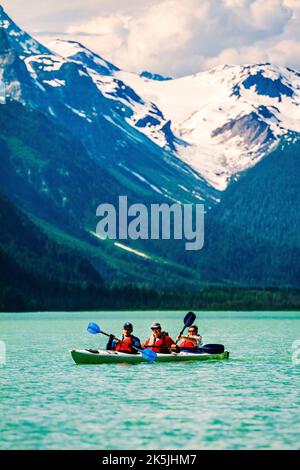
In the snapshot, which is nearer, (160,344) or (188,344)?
(160,344)

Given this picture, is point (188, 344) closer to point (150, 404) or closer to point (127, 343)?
point (127, 343)

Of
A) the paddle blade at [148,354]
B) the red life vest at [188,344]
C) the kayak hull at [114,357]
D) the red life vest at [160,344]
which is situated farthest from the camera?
the red life vest at [188,344]

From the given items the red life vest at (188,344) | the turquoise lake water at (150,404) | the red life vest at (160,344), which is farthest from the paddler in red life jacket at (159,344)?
the turquoise lake water at (150,404)

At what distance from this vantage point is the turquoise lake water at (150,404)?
2457 inches

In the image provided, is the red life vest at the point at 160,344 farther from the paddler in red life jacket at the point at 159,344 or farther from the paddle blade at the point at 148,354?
the paddle blade at the point at 148,354

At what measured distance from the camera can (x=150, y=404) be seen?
75.9 meters

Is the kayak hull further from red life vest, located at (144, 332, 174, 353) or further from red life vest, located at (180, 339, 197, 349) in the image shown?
red life vest, located at (180, 339, 197, 349)

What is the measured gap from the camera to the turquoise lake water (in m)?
62.4

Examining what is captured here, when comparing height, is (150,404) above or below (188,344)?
below

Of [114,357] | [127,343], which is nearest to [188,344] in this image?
[127,343]

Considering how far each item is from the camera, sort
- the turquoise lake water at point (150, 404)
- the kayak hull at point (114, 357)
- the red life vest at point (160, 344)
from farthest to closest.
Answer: the red life vest at point (160, 344)
the kayak hull at point (114, 357)
the turquoise lake water at point (150, 404)

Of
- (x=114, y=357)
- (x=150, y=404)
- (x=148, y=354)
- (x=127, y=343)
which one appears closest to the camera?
(x=150, y=404)
